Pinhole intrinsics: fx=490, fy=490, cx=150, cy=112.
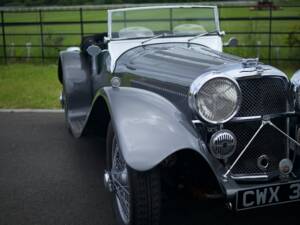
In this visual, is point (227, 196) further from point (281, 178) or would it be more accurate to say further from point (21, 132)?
point (21, 132)

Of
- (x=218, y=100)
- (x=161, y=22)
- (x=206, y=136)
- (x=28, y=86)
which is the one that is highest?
(x=161, y=22)

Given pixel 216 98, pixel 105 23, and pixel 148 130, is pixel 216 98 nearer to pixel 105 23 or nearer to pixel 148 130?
pixel 148 130

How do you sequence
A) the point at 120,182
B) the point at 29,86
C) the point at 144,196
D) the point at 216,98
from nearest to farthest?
the point at 144,196 → the point at 216,98 → the point at 120,182 → the point at 29,86

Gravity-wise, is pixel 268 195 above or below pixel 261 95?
below

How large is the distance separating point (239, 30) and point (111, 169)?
9.89 m

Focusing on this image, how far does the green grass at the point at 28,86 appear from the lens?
7.70 metres

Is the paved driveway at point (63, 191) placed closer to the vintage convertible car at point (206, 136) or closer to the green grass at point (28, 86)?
the vintage convertible car at point (206, 136)

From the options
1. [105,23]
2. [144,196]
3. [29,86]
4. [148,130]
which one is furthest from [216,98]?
[105,23]

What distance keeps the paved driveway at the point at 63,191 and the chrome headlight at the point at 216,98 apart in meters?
0.94

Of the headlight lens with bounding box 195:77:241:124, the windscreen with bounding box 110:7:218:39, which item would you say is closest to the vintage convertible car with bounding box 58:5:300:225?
the headlight lens with bounding box 195:77:241:124

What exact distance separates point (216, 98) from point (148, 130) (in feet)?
1.51

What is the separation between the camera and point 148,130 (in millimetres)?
2885

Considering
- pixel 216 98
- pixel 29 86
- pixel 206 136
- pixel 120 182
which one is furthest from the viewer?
pixel 29 86

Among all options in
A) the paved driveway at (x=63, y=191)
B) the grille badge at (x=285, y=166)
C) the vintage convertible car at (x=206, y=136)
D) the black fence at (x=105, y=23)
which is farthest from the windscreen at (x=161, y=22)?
the black fence at (x=105, y=23)
